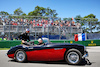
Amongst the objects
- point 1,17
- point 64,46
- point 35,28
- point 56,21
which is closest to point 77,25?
point 56,21

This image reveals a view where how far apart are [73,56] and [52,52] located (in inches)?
35.1

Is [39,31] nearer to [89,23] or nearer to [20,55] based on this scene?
[89,23]

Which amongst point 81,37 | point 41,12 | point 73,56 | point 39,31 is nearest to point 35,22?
point 39,31

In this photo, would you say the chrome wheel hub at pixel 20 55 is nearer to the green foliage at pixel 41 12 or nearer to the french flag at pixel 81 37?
the french flag at pixel 81 37

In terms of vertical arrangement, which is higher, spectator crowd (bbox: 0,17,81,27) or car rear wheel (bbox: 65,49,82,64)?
spectator crowd (bbox: 0,17,81,27)

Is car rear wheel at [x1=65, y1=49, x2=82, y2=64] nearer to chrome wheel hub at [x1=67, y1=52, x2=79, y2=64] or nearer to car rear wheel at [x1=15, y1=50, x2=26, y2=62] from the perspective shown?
chrome wheel hub at [x1=67, y1=52, x2=79, y2=64]

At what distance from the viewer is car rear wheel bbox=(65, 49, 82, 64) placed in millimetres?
6082

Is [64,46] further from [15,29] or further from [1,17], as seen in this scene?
[1,17]

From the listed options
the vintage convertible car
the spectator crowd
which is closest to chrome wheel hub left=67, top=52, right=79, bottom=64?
the vintage convertible car

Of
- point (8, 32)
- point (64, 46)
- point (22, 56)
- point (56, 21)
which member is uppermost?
point (56, 21)

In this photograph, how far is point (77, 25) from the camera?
769 inches

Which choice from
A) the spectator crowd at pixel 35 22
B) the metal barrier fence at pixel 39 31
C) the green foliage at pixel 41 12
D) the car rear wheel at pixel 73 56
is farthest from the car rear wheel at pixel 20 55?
the green foliage at pixel 41 12

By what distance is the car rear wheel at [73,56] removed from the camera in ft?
20.0

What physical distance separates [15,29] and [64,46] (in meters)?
13.0
